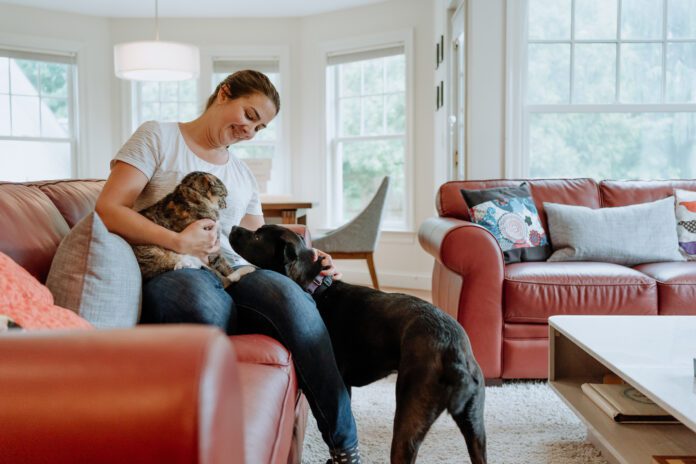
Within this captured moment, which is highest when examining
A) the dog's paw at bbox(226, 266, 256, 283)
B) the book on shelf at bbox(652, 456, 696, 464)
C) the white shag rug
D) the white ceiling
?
the white ceiling

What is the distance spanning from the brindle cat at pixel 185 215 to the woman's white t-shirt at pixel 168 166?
6 centimetres

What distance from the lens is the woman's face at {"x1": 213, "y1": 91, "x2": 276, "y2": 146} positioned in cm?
188

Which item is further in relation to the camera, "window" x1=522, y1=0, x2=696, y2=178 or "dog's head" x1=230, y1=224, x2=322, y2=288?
"window" x1=522, y1=0, x2=696, y2=178

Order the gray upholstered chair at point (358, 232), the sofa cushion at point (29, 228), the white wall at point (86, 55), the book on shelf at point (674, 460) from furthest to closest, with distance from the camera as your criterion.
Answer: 1. the white wall at point (86, 55)
2. the gray upholstered chair at point (358, 232)
3. the sofa cushion at point (29, 228)
4. the book on shelf at point (674, 460)

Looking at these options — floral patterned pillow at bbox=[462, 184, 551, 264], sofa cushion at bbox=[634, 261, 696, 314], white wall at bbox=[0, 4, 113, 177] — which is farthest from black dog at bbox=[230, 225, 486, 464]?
white wall at bbox=[0, 4, 113, 177]

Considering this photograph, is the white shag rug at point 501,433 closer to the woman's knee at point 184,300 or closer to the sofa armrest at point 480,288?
the sofa armrest at point 480,288

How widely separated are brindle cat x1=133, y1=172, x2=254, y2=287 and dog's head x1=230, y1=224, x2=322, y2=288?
13cm

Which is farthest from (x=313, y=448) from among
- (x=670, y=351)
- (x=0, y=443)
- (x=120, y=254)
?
(x=0, y=443)

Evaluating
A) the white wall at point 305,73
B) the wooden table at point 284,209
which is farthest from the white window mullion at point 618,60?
the wooden table at point 284,209

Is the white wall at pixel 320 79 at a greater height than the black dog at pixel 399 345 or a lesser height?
greater

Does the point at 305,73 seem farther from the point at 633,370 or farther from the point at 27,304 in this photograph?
the point at 27,304

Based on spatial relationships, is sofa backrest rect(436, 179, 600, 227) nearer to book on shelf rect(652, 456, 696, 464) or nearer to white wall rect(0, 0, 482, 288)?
white wall rect(0, 0, 482, 288)

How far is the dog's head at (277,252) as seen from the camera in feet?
6.19

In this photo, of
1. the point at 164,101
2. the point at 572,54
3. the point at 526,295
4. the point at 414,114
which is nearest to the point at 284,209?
the point at 526,295
